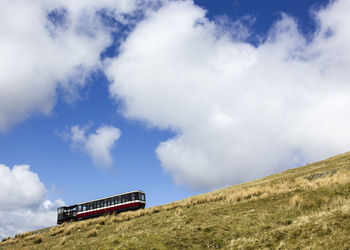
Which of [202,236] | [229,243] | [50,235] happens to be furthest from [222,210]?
[50,235]

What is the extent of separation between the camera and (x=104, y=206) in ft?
135

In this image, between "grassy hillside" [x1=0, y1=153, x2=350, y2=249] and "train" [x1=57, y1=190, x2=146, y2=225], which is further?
"train" [x1=57, y1=190, x2=146, y2=225]

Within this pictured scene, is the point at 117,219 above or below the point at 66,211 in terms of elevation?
below

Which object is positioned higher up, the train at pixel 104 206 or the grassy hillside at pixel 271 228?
the train at pixel 104 206

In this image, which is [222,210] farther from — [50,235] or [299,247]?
[50,235]

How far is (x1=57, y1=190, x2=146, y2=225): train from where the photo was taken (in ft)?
129

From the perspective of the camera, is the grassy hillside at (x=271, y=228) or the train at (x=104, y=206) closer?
the grassy hillside at (x=271, y=228)

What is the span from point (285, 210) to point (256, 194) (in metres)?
6.88

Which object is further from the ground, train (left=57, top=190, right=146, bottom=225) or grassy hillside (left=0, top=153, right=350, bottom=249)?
train (left=57, top=190, right=146, bottom=225)

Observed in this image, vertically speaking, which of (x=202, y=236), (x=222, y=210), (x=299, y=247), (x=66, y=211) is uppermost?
(x=66, y=211)

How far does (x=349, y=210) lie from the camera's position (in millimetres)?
9344

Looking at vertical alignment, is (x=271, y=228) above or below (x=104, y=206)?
below

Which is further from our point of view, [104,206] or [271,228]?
[104,206]

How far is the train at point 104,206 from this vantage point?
129ft
